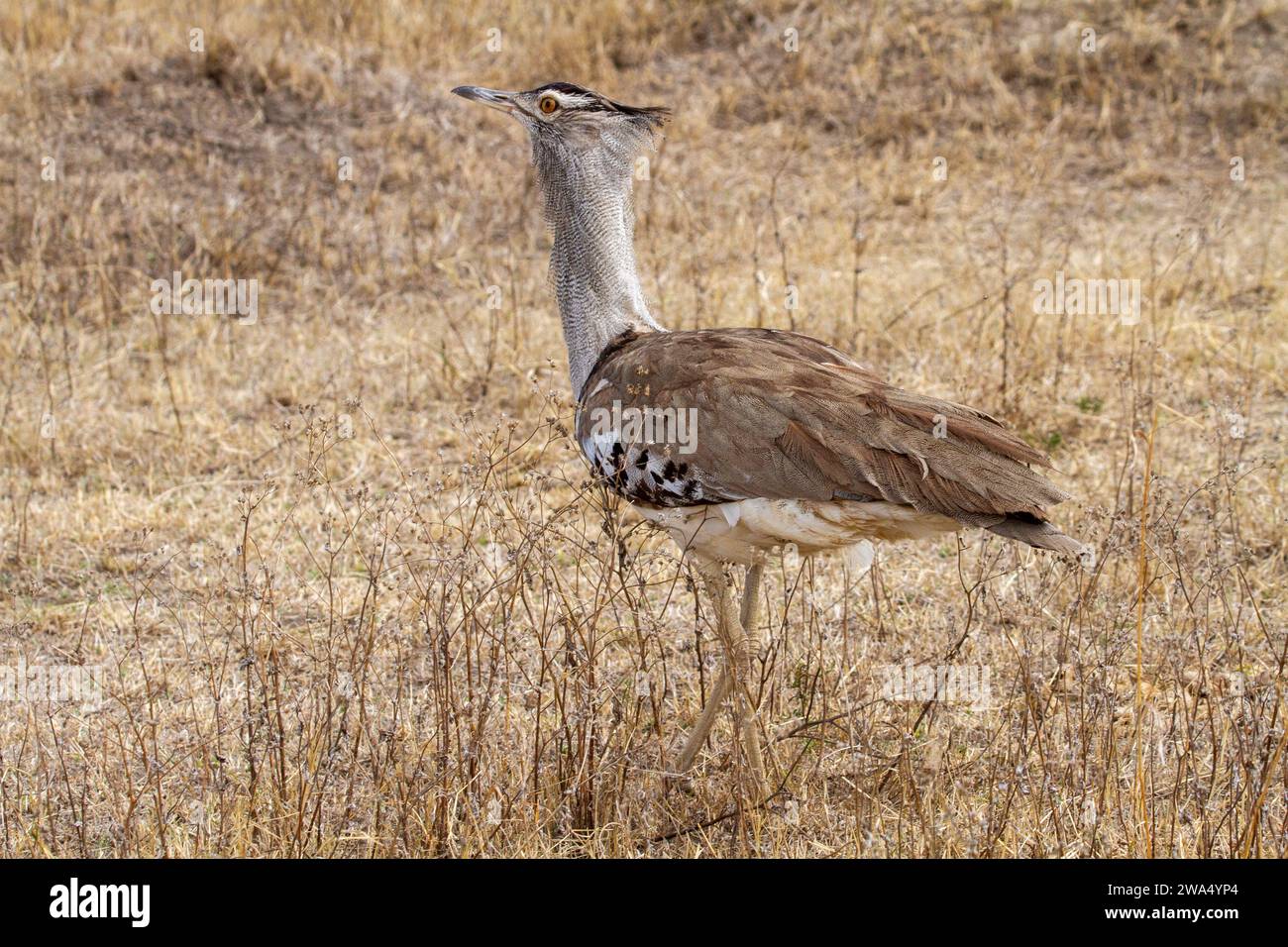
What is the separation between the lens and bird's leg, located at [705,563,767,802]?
3.22 meters

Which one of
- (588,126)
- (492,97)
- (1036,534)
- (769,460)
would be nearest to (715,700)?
(769,460)

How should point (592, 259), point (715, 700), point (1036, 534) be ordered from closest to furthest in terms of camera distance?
1. point (1036, 534)
2. point (715, 700)
3. point (592, 259)

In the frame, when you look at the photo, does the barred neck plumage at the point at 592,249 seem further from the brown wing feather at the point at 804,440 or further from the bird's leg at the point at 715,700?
the bird's leg at the point at 715,700

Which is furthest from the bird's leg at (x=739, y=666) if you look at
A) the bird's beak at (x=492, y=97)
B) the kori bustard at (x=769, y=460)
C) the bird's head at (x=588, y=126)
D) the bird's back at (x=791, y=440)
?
the bird's beak at (x=492, y=97)

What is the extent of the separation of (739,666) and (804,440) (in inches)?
21.8

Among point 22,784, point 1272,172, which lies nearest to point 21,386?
point 22,784

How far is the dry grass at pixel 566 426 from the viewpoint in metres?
3.17

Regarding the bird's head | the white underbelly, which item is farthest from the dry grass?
the bird's head

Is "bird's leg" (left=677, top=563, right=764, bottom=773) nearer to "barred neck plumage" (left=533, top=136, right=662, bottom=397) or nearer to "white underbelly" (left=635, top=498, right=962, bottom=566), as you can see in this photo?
"white underbelly" (left=635, top=498, right=962, bottom=566)

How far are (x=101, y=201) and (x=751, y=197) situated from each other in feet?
11.0

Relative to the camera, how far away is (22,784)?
3.51 meters

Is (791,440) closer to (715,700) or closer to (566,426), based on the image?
(715,700)

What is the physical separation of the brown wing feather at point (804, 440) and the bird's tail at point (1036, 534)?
1 cm

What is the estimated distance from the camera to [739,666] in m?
3.29
